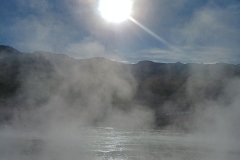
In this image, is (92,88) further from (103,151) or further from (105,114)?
(103,151)

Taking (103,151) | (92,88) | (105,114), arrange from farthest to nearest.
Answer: (92,88) < (105,114) < (103,151)

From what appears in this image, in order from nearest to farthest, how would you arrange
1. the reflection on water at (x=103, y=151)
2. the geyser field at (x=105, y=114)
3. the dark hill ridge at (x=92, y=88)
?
the reflection on water at (x=103, y=151) < the geyser field at (x=105, y=114) < the dark hill ridge at (x=92, y=88)

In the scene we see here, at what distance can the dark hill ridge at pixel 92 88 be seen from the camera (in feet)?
75.0

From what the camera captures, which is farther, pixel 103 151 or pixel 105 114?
pixel 105 114

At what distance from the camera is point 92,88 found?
26.2 metres

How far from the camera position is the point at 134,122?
771 inches

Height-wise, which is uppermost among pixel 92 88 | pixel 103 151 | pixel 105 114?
pixel 92 88

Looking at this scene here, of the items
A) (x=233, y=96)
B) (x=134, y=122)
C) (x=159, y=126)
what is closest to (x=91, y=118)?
(x=134, y=122)

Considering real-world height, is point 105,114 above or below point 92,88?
below

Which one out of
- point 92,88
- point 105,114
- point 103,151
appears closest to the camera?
point 103,151

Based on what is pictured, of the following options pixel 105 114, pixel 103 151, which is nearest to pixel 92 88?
pixel 105 114

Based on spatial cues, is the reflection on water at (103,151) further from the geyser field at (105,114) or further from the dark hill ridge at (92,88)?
the dark hill ridge at (92,88)

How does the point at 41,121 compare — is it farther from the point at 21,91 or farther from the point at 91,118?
the point at 21,91

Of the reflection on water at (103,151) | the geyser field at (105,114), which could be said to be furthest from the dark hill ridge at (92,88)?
the reflection on water at (103,151)
